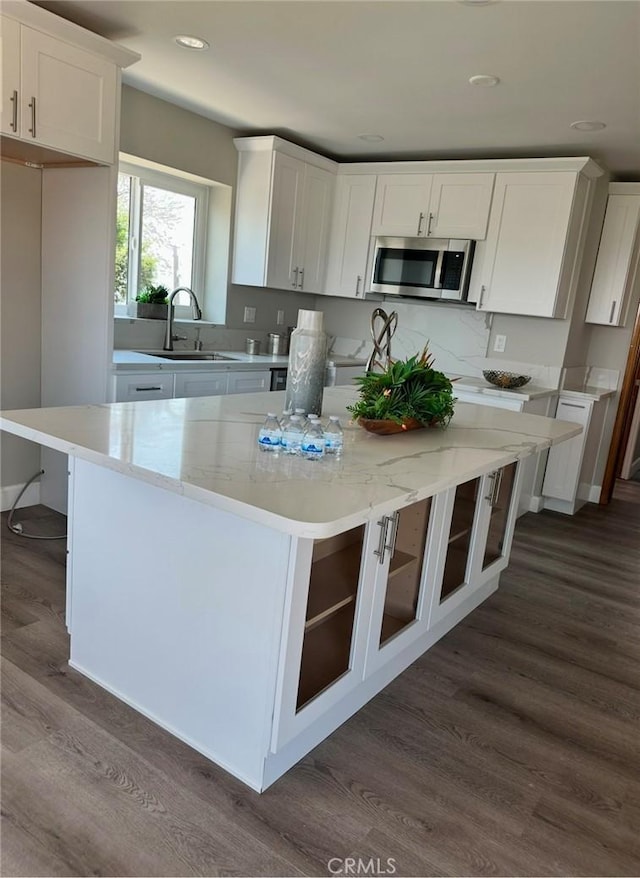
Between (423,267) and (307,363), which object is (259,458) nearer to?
(307,363)

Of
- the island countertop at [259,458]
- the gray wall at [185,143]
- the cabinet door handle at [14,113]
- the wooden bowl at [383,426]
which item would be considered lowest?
the island countertop at [259,458]

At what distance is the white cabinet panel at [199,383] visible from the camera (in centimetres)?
355

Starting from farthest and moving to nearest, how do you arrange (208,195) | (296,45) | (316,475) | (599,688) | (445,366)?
(445,366)
(208,195)
(296,45)
(599,688)
(316,475)

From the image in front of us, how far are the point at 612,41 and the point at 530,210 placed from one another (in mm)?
1643

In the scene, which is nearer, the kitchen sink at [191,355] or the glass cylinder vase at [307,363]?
the glass cylinder vase at [307,363]

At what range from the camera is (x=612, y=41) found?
98.5 inches

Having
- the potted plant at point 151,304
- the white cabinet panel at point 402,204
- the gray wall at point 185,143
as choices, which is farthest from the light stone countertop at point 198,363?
the white cabinet panel at point 402,204

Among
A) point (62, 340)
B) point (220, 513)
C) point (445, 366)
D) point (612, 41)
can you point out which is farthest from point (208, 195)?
point (220, 513)

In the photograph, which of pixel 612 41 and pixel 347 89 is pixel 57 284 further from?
pixel 612 41

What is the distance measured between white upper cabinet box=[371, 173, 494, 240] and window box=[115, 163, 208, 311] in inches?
52.1

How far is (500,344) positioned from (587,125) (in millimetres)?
1606

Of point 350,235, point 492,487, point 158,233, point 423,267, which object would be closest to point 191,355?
point 158,233

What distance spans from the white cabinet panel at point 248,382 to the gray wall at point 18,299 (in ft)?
3.60

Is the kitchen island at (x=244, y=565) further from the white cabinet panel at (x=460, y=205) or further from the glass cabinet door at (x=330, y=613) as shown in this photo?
the white cabinet panel at (x=460, y=205)
